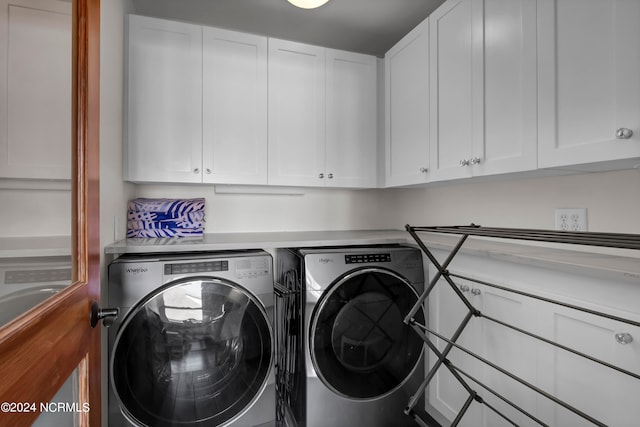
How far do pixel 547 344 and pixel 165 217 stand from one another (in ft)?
6.45

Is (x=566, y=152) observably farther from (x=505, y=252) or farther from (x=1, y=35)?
(x=1, y=35)

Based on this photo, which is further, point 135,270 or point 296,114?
point 296,114

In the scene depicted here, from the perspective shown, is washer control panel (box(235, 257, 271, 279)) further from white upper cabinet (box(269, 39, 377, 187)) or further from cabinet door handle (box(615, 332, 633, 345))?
cabinet door handle (box(615, 332, 633, 345))

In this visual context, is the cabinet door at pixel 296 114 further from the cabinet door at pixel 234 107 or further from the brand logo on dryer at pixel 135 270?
the brand logo on dryer at pixel 135 270

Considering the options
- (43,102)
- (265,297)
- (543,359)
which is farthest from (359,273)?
(43,102)

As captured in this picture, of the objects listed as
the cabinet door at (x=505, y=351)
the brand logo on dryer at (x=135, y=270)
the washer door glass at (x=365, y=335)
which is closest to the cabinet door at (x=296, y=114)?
the washer door glass at (x=365, y=335)

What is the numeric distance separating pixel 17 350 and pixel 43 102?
0.48 meters

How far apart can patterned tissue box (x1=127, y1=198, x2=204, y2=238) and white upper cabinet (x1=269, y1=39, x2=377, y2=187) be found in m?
0.53

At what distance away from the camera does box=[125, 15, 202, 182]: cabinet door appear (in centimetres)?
170

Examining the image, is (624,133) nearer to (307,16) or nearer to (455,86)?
(455,86)

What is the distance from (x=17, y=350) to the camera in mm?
494

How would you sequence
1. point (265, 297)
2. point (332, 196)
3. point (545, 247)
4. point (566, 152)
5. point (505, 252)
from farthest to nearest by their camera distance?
point (332, 196), point (265, 297), point (545, 247), point (505, 252), point (566, 152)

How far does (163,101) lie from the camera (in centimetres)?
175

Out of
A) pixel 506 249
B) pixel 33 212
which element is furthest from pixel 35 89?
pixel 506 249
